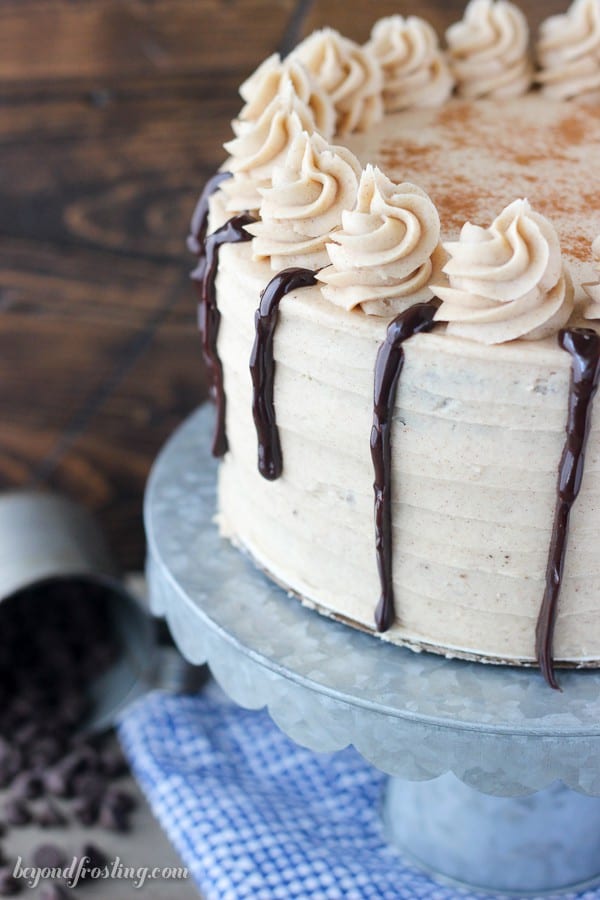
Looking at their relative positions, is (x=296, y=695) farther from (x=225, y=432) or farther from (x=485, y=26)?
(x=485, y=26)

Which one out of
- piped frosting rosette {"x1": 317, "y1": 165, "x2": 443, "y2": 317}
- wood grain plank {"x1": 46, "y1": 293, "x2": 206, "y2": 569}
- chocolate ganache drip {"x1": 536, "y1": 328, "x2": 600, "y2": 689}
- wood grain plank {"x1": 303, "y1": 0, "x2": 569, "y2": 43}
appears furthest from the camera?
wood grain plank {"x1": 46, "y1": 293, "x2": 206, "y2": 569}

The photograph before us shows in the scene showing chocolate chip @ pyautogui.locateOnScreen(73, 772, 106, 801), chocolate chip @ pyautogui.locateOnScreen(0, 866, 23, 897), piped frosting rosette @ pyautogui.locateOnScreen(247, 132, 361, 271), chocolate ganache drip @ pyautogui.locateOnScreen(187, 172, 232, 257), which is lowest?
chocolate chip @ pyautogui.locateOnScreen(73, 772, 106, 801)

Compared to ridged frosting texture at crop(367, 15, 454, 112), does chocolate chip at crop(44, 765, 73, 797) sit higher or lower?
lower

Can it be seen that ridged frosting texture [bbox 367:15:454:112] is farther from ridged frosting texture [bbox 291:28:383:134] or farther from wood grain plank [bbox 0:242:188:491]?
wood grain plank [bbox 0:242:188:491]

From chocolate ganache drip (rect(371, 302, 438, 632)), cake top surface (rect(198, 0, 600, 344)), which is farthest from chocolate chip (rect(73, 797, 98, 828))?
cake top surface (rect(198, 0, 600, 344))

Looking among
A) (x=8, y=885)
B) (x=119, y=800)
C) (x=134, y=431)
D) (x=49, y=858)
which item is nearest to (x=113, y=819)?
(x=119, y=800)

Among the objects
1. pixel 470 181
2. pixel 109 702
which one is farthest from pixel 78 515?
pixel 470 181

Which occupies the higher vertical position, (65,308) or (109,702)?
(65,308)

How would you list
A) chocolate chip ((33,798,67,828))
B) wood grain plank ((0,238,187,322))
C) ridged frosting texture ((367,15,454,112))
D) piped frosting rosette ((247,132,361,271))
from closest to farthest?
1. piped frosting rosette ((247,132,361,271))
2. ridged frosting texture ((367,15,454,112))
3. chocolate chip ((33,798,67,828))
4. wood grain plank ((0,238,187,322))

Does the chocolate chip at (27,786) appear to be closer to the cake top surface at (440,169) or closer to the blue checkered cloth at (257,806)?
the blue checkered cloth at (257,806)
